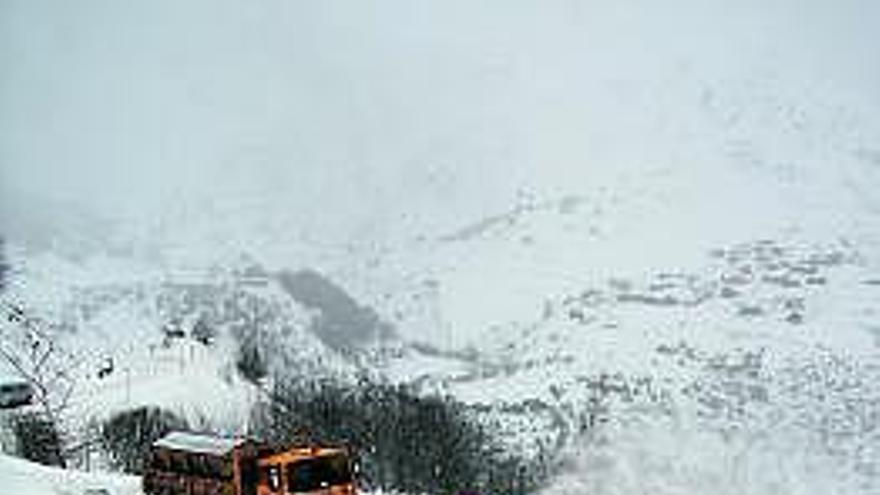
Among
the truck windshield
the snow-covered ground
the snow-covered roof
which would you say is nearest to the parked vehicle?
the snow-covered ground

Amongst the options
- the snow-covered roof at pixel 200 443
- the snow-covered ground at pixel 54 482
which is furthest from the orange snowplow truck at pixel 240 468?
the snow-covered ground at pixel 54 482

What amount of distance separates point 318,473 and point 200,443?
754 cm

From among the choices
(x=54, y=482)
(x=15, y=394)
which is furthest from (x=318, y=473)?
(x=15, y=394)

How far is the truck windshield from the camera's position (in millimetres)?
46531

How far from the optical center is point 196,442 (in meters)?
52.9

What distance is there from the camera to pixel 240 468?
4897cm

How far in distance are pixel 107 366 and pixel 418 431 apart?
53.7 m

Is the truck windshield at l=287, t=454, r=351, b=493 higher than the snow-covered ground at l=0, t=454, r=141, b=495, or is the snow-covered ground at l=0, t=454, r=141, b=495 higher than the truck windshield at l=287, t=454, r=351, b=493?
the truck windshield at l=287, t=454, r=351, b=493

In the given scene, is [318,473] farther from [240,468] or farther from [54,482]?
[54,482]

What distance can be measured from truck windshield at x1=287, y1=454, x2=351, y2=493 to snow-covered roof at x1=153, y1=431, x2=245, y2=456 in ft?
12.7

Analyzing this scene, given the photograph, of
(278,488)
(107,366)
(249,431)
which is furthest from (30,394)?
(107,366)

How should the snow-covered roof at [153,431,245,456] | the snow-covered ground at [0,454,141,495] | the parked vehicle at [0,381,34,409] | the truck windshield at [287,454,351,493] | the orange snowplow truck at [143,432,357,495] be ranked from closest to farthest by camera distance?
the truck windshield at [287,454,351,493] → the orange snowplow truck at [143,432,357,495] → the snow-covered roof at [153,431,245,456] → the snow-covered ground at [0,454,141,495] → the parked vehicle at [0,381,34,409]

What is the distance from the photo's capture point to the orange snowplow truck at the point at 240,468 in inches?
1837

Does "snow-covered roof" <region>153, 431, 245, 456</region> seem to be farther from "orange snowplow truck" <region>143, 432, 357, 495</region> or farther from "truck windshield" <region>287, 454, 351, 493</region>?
"truck windshield" <region>287, 454, 351, 493</region>
